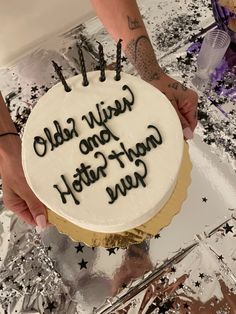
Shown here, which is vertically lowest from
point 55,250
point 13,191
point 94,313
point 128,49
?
point 94,313

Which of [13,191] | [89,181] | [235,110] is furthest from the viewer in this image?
[235,110]

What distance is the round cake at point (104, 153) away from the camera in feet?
3.06

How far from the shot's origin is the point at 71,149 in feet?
3.16

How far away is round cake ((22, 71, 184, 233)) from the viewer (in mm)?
932

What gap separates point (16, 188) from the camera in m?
1.08

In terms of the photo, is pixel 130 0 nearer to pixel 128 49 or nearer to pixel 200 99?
pixel 128 49

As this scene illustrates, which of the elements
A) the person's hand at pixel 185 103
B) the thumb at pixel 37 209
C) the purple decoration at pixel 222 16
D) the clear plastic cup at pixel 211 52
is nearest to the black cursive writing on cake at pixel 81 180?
the thumb at pixel 37 209

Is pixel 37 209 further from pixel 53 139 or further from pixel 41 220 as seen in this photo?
pixel 53 139

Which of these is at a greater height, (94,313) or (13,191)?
(13,191)

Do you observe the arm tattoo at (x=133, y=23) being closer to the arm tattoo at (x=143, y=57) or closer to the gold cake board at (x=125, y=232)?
the arm tattoo at (x=143, y=57)

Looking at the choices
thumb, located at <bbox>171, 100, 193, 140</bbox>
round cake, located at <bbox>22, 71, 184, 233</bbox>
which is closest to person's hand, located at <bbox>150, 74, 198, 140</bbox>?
thumb, located at <bbox>171, 100, 193, 140</bbox>

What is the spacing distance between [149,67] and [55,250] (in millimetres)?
479

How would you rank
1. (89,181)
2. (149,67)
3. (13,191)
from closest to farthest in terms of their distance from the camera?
(89,181)
(13,191)
(149,67)

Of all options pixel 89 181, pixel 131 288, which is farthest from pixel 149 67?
pixel 131 288
